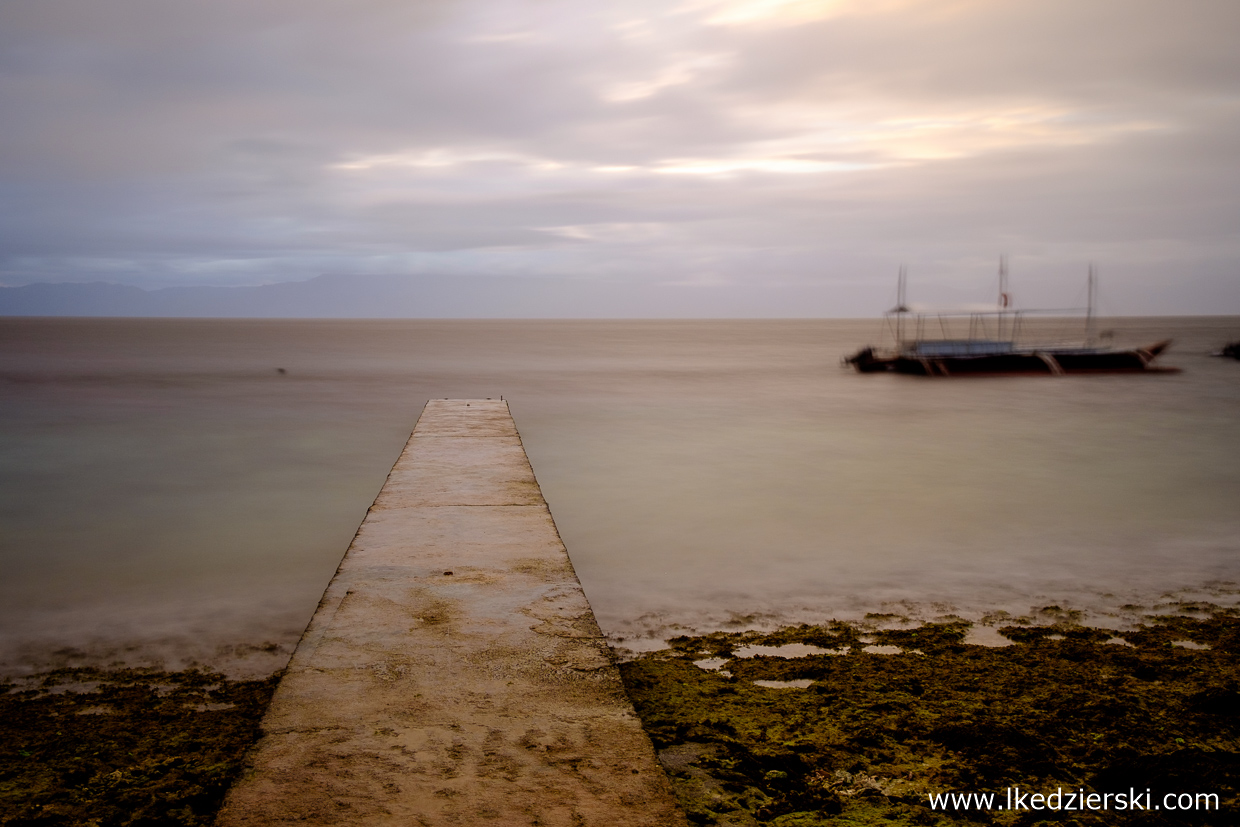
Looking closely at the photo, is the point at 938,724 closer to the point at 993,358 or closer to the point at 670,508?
the point at 670,508

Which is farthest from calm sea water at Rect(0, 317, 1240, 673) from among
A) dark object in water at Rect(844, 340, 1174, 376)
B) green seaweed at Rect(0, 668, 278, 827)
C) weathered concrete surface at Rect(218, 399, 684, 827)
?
dark object in water at Rect(844, 340, 1174, 376)

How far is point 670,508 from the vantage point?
38.1 ft

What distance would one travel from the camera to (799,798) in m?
3.73

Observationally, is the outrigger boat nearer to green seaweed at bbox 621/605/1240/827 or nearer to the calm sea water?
the calm sea water

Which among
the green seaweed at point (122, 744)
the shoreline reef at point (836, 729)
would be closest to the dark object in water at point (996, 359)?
the shoreline reef at point (836, 729)

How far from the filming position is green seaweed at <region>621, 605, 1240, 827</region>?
12.3 ft

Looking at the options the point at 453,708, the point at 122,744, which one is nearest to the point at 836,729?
the point at 453,708

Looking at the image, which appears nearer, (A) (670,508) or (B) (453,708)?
(B) (453,708)

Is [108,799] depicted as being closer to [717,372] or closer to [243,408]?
[243,408]

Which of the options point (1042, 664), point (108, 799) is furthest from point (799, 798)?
point (108, 799)

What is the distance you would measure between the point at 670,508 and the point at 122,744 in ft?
26.0

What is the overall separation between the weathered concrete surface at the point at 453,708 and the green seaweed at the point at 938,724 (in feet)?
2.26

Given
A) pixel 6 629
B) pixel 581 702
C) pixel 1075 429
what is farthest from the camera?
pixel 1075 429

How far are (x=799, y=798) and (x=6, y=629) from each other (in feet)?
20.1
